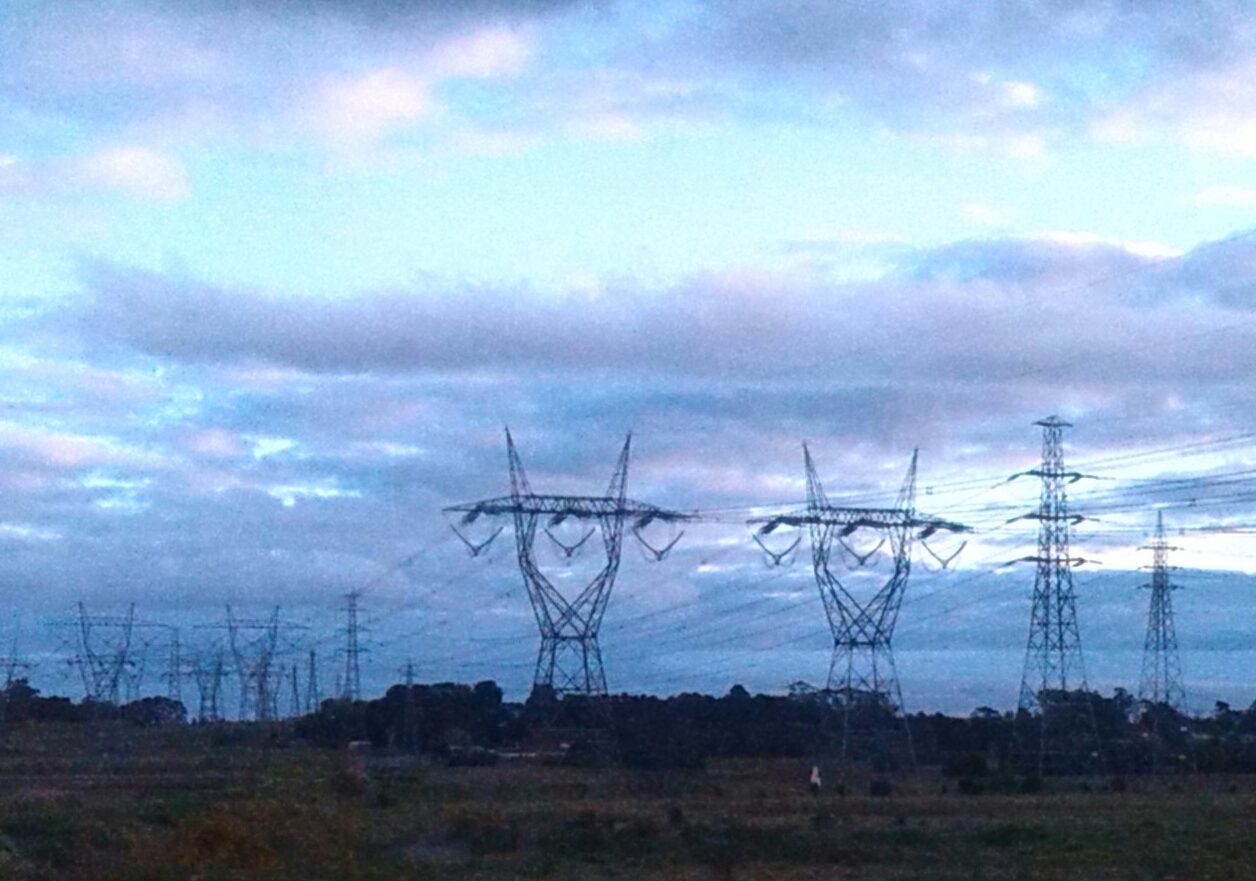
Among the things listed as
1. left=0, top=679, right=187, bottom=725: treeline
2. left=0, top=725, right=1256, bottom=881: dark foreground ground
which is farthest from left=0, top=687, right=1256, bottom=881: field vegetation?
left=0, top=679, right=187, bottom=725: treeline

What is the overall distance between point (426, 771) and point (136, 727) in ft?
191

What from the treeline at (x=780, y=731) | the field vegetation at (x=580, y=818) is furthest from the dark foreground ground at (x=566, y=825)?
the treeline at (x=780, y=731)

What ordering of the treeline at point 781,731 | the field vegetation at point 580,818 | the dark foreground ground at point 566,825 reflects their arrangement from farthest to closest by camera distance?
1. the treeline at point 781,731
2. the field vegetation at point 580,818
3. the dark foreground ground at point 566,825

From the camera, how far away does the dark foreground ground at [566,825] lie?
39250mm

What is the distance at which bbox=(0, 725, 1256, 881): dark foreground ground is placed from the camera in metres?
39.2

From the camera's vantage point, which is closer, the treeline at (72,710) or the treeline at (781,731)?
the treeline at (781,731)

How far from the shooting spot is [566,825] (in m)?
57.0

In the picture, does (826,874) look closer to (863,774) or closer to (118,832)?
(118,832)

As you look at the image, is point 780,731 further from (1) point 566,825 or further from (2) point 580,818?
(1) point 566,825

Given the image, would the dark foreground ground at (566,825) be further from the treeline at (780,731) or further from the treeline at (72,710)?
the treeline at (72,710)

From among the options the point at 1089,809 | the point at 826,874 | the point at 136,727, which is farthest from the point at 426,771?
the point at 136,727

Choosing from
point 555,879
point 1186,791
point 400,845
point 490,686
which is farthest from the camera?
point 490,686

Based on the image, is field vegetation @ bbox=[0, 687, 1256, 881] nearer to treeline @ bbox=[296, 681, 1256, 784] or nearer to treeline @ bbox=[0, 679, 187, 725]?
treeline @ bbox=[296, 681, 1256, 784]

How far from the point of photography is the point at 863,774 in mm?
88500
